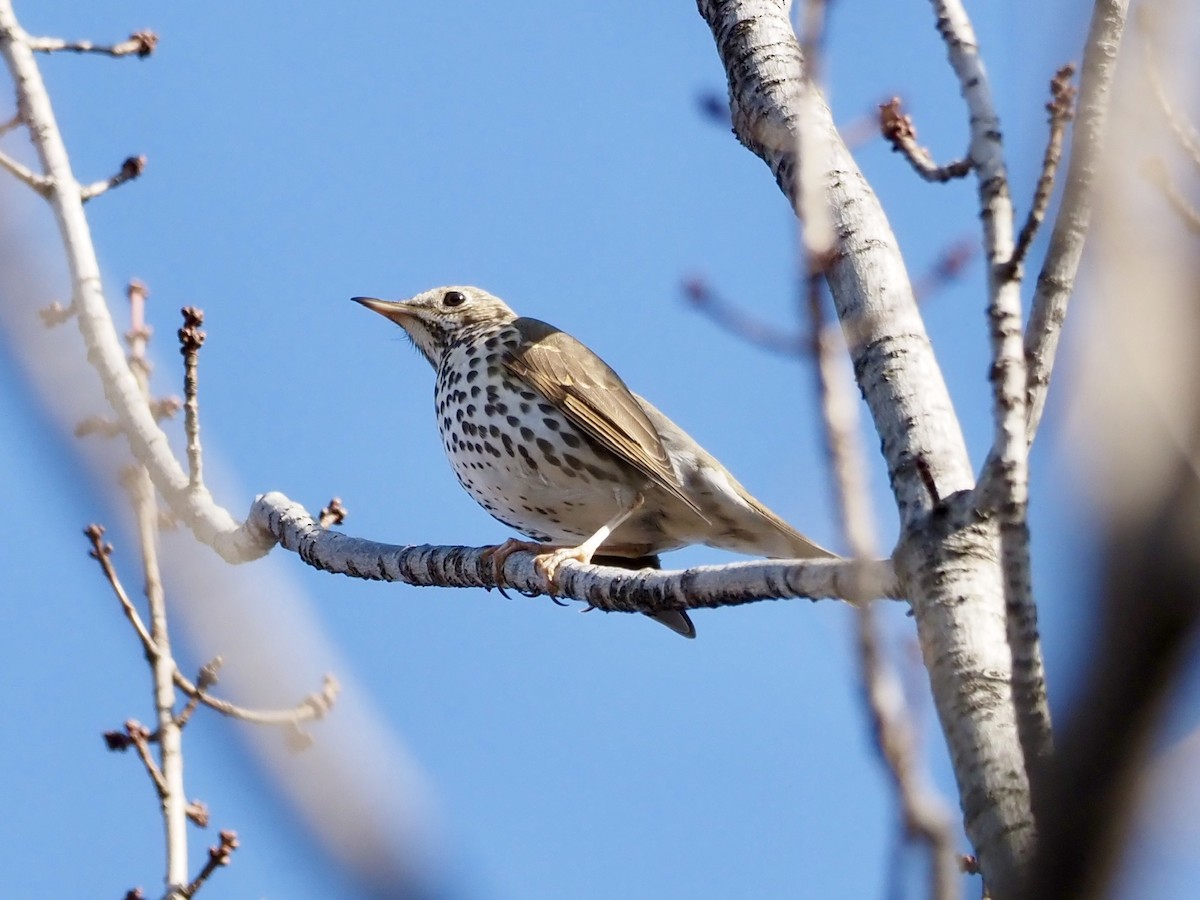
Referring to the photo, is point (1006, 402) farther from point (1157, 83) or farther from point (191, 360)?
point (191, 360)

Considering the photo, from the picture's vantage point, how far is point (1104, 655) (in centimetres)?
120

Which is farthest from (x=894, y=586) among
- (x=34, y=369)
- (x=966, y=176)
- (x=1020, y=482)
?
(x=34, y=369)

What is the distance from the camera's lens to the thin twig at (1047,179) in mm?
2588

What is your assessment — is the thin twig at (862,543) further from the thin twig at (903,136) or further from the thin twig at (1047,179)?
the thin twig at (903,136)

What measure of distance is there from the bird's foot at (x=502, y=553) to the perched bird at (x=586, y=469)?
51 centimetres

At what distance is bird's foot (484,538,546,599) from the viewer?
620 centimetres

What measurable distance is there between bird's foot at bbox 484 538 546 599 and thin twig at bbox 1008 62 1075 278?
378 centimetres

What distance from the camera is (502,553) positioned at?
6.27 m

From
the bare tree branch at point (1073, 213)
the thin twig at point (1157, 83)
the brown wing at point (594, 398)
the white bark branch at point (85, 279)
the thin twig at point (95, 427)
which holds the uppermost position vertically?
the brown wing at point (594, 398)

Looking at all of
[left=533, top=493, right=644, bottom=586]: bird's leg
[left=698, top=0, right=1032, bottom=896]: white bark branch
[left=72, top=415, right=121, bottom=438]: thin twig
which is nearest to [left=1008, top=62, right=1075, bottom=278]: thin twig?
[left=698, top=0, right=1032, bottom=896]: white bark branch

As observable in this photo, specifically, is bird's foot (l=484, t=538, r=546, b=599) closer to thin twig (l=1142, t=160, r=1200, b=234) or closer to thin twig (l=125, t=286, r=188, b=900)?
thin twig (l=125, t=286, r=188, b=900)

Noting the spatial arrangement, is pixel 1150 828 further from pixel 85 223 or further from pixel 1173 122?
pixel 85 223

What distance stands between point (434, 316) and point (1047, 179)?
6418 mm

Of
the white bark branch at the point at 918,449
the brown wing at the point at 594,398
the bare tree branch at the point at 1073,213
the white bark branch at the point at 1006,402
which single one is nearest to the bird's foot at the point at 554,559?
the brown wing at the point at 594,398
